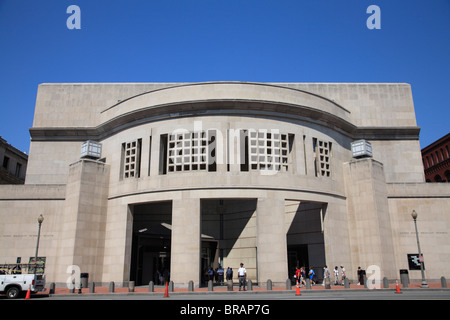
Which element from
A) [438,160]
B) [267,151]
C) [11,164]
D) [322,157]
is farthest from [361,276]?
[11,164]

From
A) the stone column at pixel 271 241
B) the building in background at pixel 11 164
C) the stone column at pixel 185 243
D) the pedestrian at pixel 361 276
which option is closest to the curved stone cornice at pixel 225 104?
the stone column at pixel 271 241

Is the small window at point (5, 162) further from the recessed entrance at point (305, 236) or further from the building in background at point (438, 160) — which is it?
the building in background at point (438, 160)

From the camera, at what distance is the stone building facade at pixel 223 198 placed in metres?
26.7

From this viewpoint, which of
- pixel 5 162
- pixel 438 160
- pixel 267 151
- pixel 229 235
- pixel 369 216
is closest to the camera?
pixel 267 151

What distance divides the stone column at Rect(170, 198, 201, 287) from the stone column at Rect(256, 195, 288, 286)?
14.3 feet

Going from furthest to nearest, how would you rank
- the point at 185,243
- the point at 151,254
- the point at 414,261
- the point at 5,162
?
the point at 5,162 < the point at 151,254 < the point at 414,261 < the point at 185,243

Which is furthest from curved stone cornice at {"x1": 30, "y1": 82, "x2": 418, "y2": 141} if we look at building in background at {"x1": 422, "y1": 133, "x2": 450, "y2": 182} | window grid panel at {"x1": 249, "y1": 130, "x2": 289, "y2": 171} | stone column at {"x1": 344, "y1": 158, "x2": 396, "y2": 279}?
building in background at {"x1": 422, "y1": 133, "x2": 450, "y2": 182}

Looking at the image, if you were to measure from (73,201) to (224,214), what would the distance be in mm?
13662

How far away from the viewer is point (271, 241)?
2572cm

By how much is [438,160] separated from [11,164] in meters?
69.9

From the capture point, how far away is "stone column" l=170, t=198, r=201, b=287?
25141 mm

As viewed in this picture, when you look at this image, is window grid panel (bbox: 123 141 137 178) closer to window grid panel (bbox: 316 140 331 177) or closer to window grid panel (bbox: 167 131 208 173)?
window grid panel (bbox: 167 131 208 173)

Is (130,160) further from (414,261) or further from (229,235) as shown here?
(414,261)
